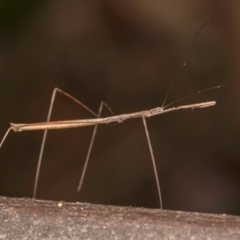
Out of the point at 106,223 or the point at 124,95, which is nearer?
the point at 106,223

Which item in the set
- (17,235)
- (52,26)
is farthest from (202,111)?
(17,235)

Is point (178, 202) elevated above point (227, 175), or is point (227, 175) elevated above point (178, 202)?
point (227, 175)

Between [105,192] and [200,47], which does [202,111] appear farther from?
[105,192]

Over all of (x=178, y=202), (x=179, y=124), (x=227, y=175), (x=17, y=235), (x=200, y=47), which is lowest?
(x=178, y=202)

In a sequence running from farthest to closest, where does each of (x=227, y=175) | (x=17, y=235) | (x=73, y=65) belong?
1. (x=73, y=65)
2. (x=227, y=175)
3. (x=17, y=235)

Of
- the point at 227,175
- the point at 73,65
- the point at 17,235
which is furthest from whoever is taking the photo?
the point at 73,65
